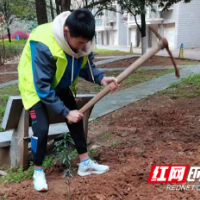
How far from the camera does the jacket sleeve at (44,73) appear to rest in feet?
6.46

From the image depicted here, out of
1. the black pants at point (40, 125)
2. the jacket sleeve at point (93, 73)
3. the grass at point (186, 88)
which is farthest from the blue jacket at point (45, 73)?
the grass at point (186, 88)

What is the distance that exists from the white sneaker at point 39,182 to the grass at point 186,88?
10.8 feet

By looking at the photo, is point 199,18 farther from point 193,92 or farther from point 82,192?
point 82,192

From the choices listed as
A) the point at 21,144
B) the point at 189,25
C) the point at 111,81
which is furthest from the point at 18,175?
the point at 189,25

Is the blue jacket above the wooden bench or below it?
above

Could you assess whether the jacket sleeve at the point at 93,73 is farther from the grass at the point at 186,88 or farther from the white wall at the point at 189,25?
the white wall at the point at 189,25

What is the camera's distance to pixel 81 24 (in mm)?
1889

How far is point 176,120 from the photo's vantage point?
3.67 meters

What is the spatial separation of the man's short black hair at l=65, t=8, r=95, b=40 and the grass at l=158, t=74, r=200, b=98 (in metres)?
3.35

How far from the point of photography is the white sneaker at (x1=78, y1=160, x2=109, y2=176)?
96.0 inches

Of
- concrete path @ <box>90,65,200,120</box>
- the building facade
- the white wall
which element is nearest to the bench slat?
concrete path @ <box>90,65,200,120</box>

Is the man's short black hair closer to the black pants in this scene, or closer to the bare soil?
the black pants

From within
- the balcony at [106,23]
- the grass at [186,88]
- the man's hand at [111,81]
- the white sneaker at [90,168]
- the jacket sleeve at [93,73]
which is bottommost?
the white sneaker at [90,168]

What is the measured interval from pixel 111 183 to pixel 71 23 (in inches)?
48.6
